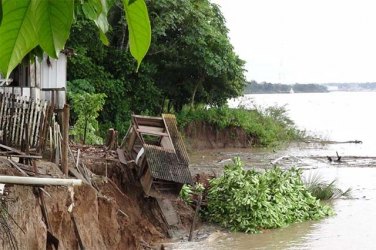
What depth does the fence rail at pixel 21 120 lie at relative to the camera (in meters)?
6.95

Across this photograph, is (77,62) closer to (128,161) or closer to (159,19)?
(159,19)

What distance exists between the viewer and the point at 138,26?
67 centimetres

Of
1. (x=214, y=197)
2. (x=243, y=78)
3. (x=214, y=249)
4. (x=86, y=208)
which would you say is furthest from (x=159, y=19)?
(x=86, y=208)

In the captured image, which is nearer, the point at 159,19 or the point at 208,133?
the point at 159,19

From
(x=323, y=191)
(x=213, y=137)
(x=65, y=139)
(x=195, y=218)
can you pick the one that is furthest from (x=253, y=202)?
(x=213, y=137)

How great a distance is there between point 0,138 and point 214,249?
5.93m

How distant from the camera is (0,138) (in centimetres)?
684

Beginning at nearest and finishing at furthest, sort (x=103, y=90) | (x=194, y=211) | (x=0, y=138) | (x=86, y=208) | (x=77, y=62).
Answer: (x=0, y=138), (x=86, y=208), (x=194, y=211), (x=77, y=62), (x=103, y=90)

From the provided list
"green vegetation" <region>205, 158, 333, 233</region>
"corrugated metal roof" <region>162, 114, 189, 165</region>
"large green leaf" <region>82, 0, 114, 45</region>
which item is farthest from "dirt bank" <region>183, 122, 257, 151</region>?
"large green leaf" <region>82, 0, 114, 45</region>

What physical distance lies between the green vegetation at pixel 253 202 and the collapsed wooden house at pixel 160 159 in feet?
6.17

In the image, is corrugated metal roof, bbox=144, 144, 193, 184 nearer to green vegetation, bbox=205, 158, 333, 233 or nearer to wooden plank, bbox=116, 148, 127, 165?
wooden plank, bbox=116, 148, 127, 165

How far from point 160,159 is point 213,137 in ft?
51.8

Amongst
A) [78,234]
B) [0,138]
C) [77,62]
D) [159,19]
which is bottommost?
[78,234]

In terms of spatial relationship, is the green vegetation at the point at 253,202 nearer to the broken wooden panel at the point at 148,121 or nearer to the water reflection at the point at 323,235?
the water reflection at the point at 323,235
